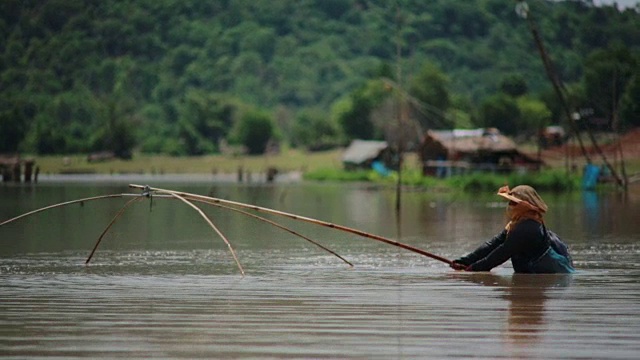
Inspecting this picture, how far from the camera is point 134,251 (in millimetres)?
21266

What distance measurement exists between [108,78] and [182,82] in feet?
45.5

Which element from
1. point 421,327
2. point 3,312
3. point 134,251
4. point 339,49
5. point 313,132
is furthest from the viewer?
point 339,49

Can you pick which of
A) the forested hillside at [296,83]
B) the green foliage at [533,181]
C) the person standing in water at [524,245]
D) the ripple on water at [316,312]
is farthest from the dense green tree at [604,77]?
the ripple on water at [316,312]

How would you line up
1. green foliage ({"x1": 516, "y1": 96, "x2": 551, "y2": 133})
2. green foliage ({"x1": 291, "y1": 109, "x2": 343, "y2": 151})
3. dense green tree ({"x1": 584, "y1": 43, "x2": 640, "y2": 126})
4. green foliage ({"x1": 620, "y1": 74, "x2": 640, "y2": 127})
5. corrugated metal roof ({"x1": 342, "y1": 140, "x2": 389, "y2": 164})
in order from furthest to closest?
green foliage ({"x1": 291, "y1": 109, "x2": 343, "y2": 151}) < green foliage ({"x1": 516, "y1": 96, "x2": 551, "y2": 133}) < corrugated metal roof ({"x1": 342, "y1": 140, "x2": 389, "y2": 164}) < dense green tree ({"x1": 584, "y1": 43, "x2": 640, "y2": 126}) < green foliage ({"x1": 620, "y1": 74, "x2": 640, "y2": 127})

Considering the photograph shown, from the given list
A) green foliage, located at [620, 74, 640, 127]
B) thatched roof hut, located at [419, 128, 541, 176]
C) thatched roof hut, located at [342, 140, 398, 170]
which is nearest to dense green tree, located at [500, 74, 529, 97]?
thatched roof hut, located at [342, 140, 398, 170]

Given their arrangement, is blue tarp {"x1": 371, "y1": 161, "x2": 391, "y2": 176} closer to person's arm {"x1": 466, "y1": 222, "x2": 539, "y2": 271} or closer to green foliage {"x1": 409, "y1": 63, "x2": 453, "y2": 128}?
green foliage {"x1": 409, "y1": 63, "x2": 453, "y2": 128}

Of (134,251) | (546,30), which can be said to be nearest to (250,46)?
(546,30)

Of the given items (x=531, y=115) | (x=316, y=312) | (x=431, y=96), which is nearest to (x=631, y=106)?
(x=531, y=115)

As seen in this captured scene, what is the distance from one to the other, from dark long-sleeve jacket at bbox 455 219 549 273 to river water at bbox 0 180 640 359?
0.21 m

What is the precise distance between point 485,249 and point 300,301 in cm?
300

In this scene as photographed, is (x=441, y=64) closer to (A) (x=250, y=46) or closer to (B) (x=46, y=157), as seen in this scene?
(A) (x=250, y=46)

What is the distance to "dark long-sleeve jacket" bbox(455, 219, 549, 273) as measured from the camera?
14.3 metres

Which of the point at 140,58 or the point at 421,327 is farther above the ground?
the point at 140,58

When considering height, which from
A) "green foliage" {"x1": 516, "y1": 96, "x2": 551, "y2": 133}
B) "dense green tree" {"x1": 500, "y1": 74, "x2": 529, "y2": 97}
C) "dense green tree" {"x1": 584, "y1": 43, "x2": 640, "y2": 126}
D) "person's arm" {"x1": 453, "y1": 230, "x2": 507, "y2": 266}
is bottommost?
"person's arm" {"x1": 453, "y1": 230, "x2": 507, "y2": 266}
